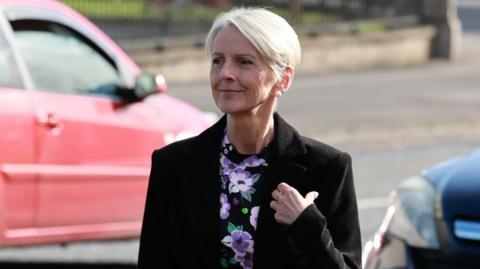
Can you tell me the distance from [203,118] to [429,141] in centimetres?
719

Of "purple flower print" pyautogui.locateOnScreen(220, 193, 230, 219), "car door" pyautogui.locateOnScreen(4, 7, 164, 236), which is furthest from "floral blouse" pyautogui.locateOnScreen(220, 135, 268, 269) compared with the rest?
"car door" pyautogui.locateOnScreen(4, 7, 164, 236)

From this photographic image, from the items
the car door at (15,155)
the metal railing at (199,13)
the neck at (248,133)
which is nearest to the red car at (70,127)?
the car door at (15,155)

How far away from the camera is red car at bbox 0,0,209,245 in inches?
283

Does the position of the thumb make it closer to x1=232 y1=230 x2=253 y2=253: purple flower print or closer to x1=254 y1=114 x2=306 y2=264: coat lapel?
x1=254 y1=114 x2=306 y2=264: coat lapel

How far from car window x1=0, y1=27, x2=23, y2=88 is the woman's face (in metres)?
3.97

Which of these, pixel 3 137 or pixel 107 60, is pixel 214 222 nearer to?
pixel 3 137

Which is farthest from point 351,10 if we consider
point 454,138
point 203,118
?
point 203,118

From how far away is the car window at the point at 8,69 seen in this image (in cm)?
729

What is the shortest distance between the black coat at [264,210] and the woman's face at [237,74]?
0.43ft

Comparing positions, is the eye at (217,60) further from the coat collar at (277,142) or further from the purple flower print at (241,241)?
the purple flower print at (241,241)

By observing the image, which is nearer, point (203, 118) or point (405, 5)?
point (203, 118)

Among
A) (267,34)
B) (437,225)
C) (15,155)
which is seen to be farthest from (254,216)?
(15,155)

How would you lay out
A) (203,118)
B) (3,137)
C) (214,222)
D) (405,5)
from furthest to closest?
(405,5) < (203,118) < (3,137) < (214,222)

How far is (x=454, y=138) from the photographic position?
50.9 feet
